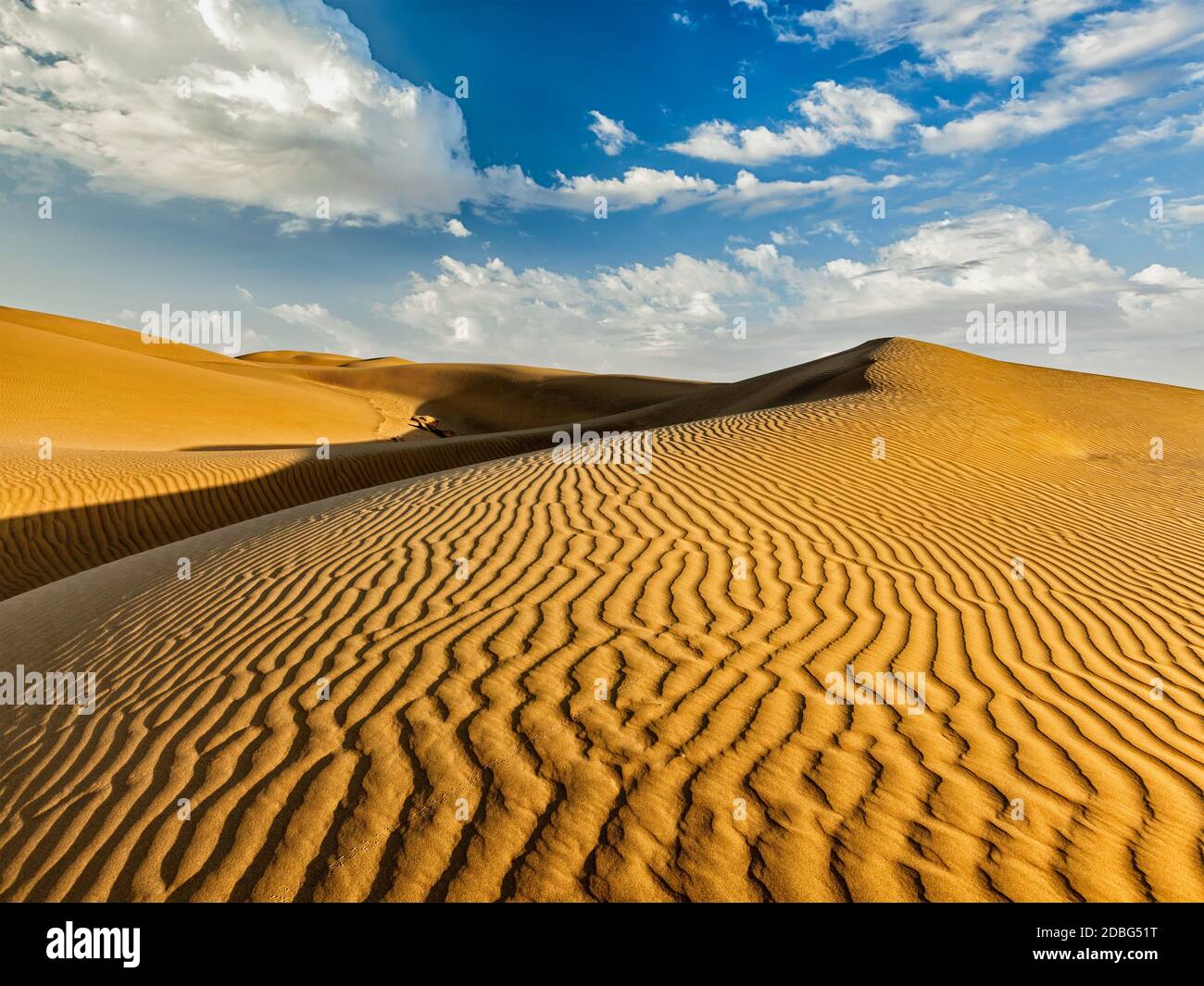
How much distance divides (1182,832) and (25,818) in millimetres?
4760

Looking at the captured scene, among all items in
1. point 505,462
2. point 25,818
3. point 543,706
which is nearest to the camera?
point 25,818

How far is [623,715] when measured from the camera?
3.37 metres

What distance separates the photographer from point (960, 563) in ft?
19.1

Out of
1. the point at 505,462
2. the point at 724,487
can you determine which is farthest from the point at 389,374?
the point at 724,487

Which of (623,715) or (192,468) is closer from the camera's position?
(623,715)

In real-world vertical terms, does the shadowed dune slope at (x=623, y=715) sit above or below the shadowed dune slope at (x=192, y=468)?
below

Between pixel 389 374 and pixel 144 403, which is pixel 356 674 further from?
pixel 389 374

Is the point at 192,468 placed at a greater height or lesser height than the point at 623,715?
greater

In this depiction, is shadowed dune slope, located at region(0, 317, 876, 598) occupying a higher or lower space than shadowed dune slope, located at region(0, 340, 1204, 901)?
higher

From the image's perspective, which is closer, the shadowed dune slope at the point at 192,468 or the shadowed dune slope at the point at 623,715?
the shadowed dune slope at the point at 623,715

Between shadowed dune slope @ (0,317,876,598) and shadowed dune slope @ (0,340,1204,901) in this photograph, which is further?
shadowed dune slope @ (0,317,876,598)

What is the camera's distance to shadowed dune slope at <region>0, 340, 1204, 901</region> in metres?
2.57

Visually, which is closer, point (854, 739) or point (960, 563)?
point (854, 739)

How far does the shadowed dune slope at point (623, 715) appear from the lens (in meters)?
2.57
